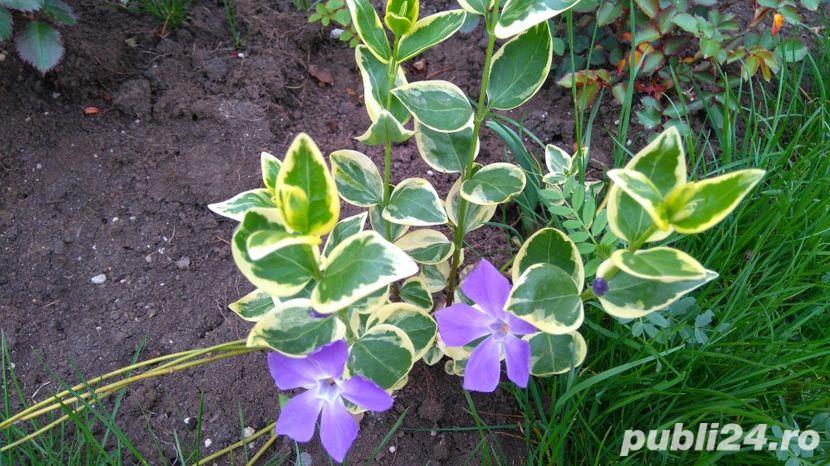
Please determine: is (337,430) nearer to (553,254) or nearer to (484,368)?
(484,368)

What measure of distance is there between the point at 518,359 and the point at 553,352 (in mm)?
146

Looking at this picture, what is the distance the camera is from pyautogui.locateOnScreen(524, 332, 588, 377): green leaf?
1.27 meters

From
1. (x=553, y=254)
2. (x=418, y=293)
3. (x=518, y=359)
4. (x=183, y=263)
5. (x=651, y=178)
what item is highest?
(x=651, y=178)

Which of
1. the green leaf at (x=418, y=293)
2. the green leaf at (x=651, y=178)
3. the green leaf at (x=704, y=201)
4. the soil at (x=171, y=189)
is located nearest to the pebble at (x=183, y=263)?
the soil at (x=171, y=189)

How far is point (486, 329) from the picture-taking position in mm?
1209

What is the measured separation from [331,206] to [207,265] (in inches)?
40.7

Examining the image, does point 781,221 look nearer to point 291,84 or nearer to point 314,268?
point 314,268

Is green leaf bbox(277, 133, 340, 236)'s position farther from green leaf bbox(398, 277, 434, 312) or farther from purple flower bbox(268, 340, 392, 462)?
green leaf bbox(398, 277, 434, 312)

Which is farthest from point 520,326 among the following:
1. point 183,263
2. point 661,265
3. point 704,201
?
point 183,263

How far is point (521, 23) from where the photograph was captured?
109 cm

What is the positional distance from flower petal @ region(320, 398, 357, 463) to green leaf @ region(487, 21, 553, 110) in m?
0.64

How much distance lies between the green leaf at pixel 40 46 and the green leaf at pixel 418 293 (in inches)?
49.7

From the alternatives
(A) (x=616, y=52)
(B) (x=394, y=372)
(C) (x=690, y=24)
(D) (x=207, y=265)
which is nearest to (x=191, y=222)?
(D) (x=207, y=265)

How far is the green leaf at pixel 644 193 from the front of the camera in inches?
33.9
